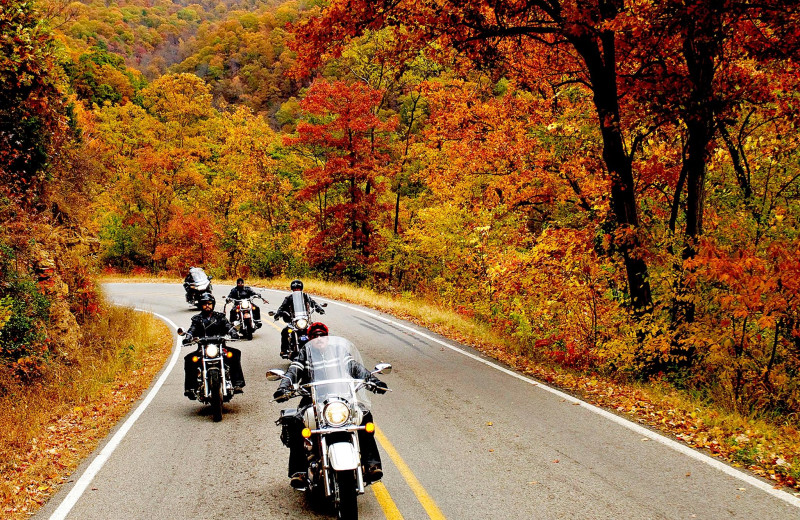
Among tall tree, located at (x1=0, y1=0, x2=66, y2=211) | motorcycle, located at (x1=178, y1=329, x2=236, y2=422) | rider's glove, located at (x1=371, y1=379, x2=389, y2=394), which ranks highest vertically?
tall tree, located at (x1=0, y1=0, x2=66, y2=211)

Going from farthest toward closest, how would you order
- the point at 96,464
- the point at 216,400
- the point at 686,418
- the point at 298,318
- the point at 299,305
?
the point at 299,305
the point at 298,318
the point at 216,400
the point at 686,418
the point at 96,464

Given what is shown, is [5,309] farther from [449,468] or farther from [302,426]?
[449,468]

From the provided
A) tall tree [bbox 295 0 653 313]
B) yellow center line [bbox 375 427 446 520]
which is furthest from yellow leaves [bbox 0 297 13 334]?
tall tree [bbox 295 0 653 313]

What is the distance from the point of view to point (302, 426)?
5.39 metres

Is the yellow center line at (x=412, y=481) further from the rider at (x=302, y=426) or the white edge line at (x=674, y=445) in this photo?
the white edge line at (x=674, y=445)

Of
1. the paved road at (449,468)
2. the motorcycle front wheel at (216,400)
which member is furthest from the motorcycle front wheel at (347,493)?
the motorcycle front wheel at (216,400)

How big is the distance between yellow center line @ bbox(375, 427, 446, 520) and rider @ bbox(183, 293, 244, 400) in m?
2.90

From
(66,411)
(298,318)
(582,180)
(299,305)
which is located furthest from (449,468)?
(582,180)

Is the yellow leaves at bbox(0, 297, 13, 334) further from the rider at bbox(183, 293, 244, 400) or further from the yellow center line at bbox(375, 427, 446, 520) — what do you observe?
the yellow center line at bbox(375, 427, 446, 520)

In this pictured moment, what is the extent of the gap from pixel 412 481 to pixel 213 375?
4.22 meters

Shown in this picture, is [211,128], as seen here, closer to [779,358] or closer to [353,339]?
[353,339]

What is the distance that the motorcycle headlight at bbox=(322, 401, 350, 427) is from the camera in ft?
15.9

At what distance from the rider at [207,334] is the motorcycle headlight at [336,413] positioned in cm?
483

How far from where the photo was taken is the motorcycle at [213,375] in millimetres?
8844
